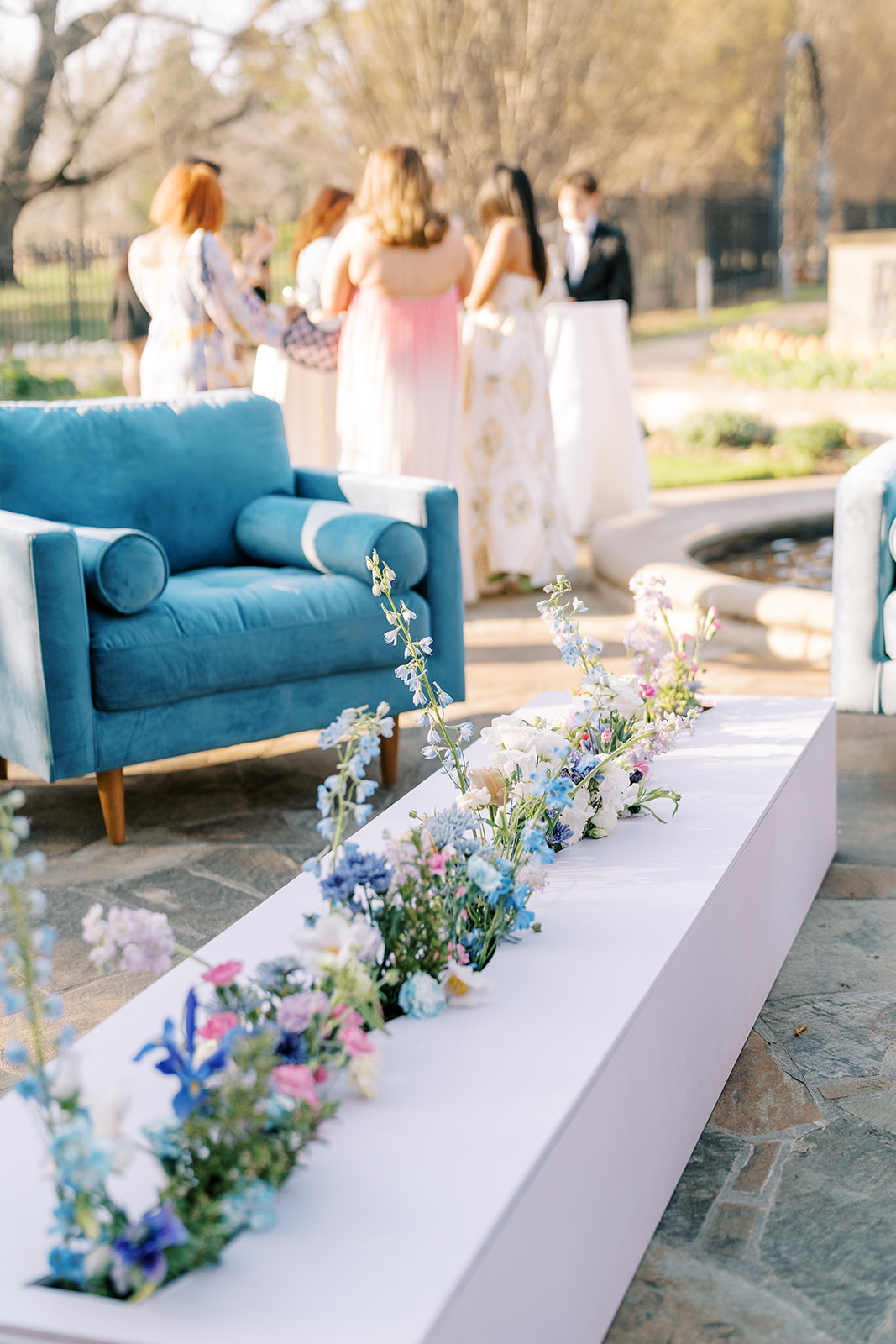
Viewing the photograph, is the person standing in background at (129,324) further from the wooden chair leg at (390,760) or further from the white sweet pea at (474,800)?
the white sweet pea at (474,800)

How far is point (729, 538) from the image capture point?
21.1ft

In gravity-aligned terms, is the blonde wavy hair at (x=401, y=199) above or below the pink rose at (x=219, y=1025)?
above

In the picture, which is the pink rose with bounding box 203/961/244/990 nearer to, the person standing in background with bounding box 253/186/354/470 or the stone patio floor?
the stone patio floor

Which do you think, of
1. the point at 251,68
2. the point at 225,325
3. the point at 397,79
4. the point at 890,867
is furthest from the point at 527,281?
the point at 251,68

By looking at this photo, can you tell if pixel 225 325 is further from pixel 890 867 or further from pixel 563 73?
pixel 563 73

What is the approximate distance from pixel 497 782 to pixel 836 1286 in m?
0.92

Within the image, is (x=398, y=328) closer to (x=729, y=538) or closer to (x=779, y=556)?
(x=729, y=538)

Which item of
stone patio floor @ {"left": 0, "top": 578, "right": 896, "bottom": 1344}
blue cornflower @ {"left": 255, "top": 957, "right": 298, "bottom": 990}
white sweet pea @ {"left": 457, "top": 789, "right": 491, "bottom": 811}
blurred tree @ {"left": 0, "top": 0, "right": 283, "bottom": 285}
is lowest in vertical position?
stone patio floor @ {"left": 0, "top": 578, "right": 896, "bottom": 1344}

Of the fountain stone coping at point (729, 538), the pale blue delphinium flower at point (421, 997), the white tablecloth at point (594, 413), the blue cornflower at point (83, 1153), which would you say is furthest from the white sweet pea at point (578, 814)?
the white tablecloth at point (594, 413)

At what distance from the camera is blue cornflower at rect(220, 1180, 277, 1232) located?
1.26 m

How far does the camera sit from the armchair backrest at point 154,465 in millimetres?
3838

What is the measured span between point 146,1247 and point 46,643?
2.21 meters

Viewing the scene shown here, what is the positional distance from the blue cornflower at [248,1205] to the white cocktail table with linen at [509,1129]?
0.11ft

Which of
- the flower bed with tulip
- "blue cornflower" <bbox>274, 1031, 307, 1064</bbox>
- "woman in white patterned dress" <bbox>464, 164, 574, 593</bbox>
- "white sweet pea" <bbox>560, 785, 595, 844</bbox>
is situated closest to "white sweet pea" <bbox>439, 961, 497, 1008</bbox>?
the flower bed with tulip
